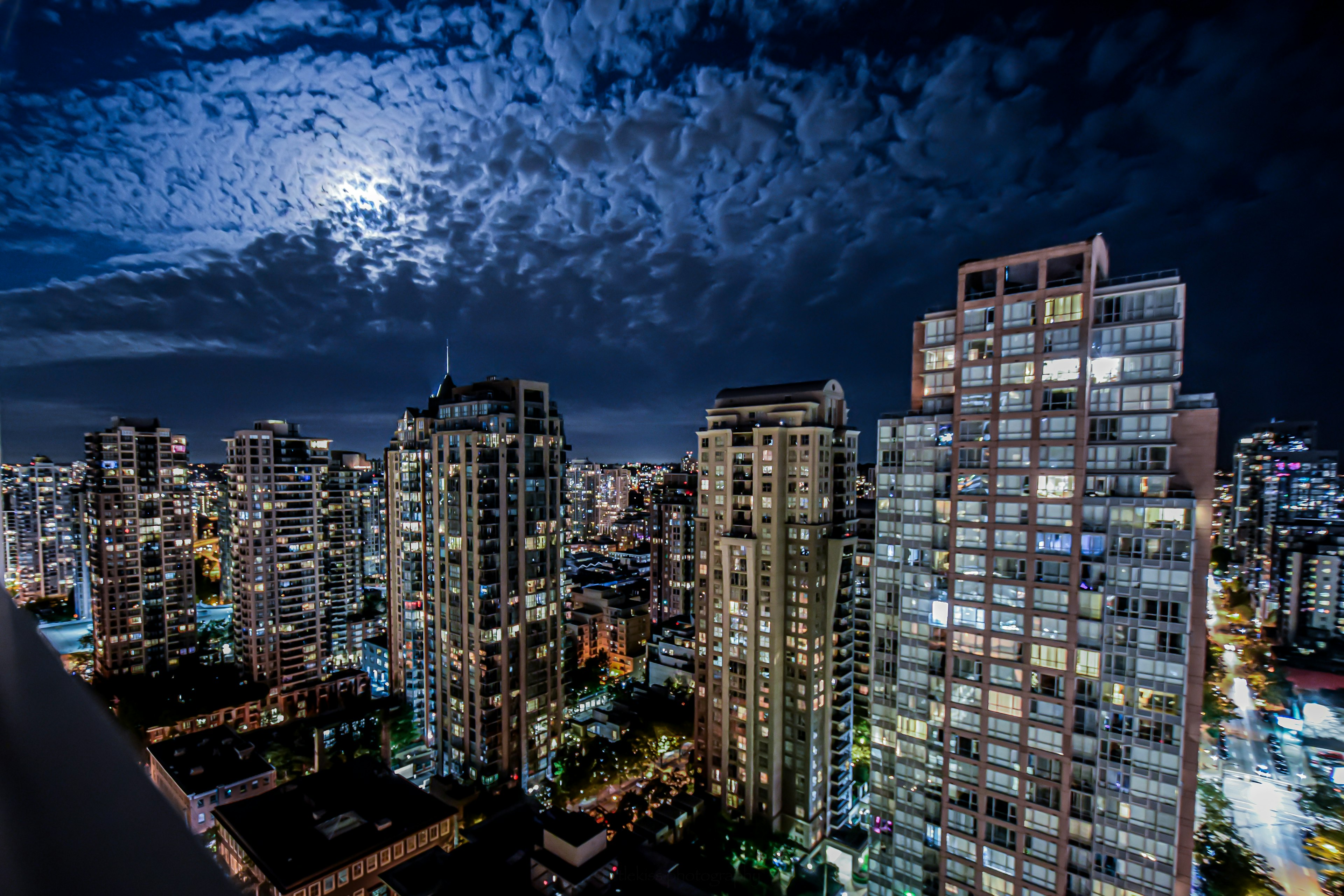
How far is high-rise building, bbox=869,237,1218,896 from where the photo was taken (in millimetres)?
9984

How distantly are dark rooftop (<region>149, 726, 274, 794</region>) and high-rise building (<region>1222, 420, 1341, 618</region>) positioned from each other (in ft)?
173

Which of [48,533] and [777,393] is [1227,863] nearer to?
[777,393]

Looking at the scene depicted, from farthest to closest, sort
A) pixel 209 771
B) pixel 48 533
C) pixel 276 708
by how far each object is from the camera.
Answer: pixel 48 533, pixel 276 708, pixel 209 771

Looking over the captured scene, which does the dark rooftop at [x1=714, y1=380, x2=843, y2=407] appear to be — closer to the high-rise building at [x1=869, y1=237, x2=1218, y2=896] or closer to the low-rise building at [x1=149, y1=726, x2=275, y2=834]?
the high-rise building at [x1=869, y1=237, x2=1218, y2=896]

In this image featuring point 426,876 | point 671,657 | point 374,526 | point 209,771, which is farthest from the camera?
point 374,526

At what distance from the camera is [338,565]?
1293 inches

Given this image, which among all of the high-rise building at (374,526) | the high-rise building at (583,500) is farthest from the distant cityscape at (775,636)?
the high-rise building at (583,500)

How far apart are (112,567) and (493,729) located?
23.8 m

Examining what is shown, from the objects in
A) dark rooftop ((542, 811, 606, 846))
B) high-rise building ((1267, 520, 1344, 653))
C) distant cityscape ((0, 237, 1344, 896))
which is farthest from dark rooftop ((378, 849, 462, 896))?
high-rise building ((1267, 520, 1344, 653))

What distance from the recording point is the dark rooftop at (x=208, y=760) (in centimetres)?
1819

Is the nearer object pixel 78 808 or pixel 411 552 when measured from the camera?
pixel 78 808

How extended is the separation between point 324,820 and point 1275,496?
186 feet

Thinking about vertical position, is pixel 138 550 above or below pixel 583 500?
above

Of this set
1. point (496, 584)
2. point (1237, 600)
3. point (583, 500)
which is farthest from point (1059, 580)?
point (583, 500)
